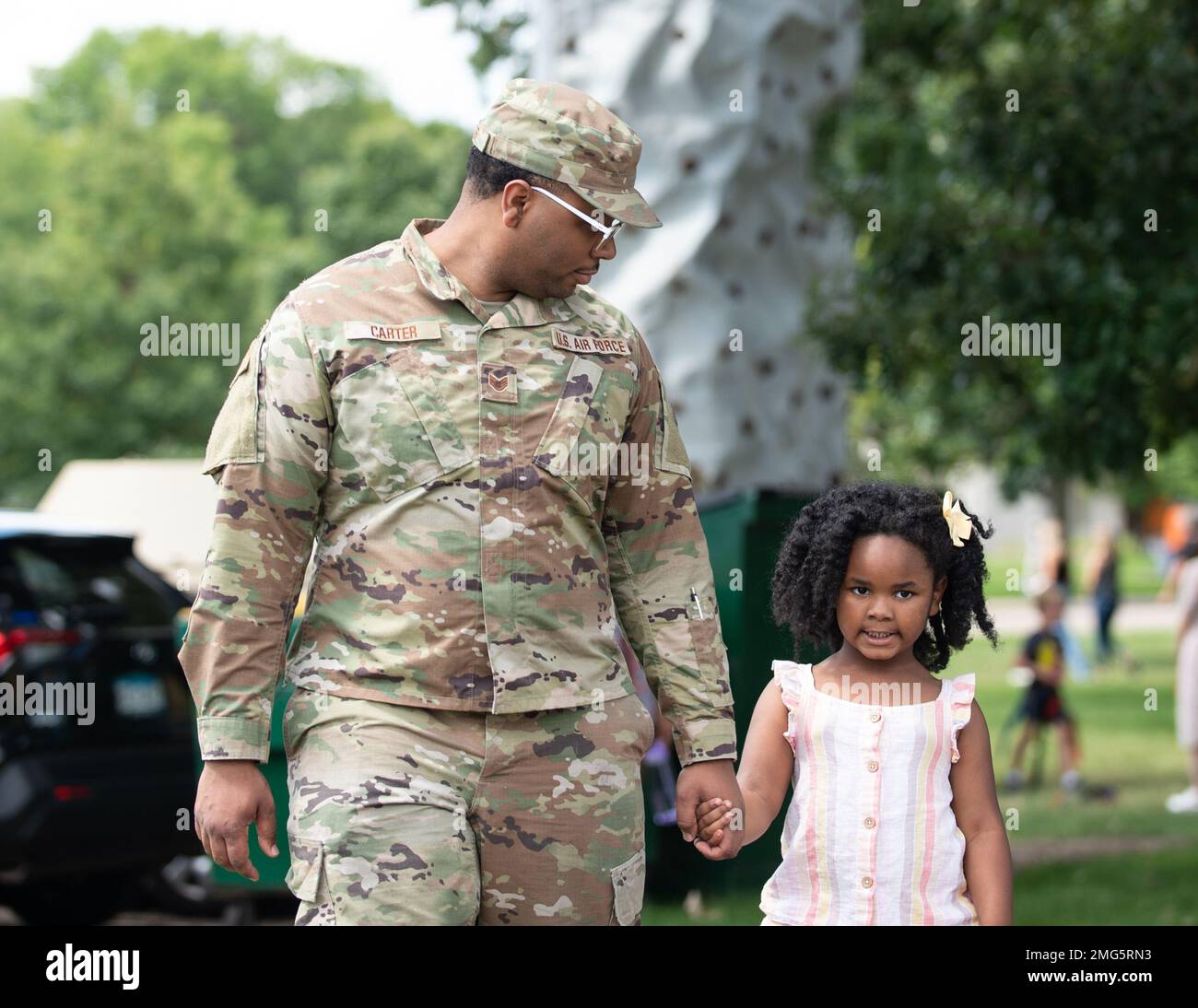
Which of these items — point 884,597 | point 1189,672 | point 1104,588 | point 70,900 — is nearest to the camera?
point 884,597

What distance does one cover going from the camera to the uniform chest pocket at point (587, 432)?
3301 millimetres

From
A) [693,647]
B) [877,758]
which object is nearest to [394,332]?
[693,647]

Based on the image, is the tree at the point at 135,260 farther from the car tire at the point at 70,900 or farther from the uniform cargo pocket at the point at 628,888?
the uniform cargo pocket at the point at 628,888

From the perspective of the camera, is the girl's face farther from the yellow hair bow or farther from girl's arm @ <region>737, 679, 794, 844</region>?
girl's arm @ <region>737, 679, 794, 844</region>

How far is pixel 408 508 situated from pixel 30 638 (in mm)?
4165

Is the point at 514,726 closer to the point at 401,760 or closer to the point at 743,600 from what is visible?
the point at 401,760

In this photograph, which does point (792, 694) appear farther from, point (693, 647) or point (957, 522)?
point (957, 522)

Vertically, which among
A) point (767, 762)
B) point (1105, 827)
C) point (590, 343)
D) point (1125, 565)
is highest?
point (1125, 565)

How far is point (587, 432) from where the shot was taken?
3350 mm

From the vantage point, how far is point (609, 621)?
3.41 metres

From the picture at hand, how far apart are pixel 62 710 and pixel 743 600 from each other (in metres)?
2.71

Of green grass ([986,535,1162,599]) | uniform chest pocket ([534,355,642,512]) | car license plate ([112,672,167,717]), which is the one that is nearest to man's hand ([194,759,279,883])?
uniform chest pocket ([534,355,642,512])

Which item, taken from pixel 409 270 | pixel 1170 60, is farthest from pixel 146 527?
pixel 409 270

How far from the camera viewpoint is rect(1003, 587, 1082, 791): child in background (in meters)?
11.4
